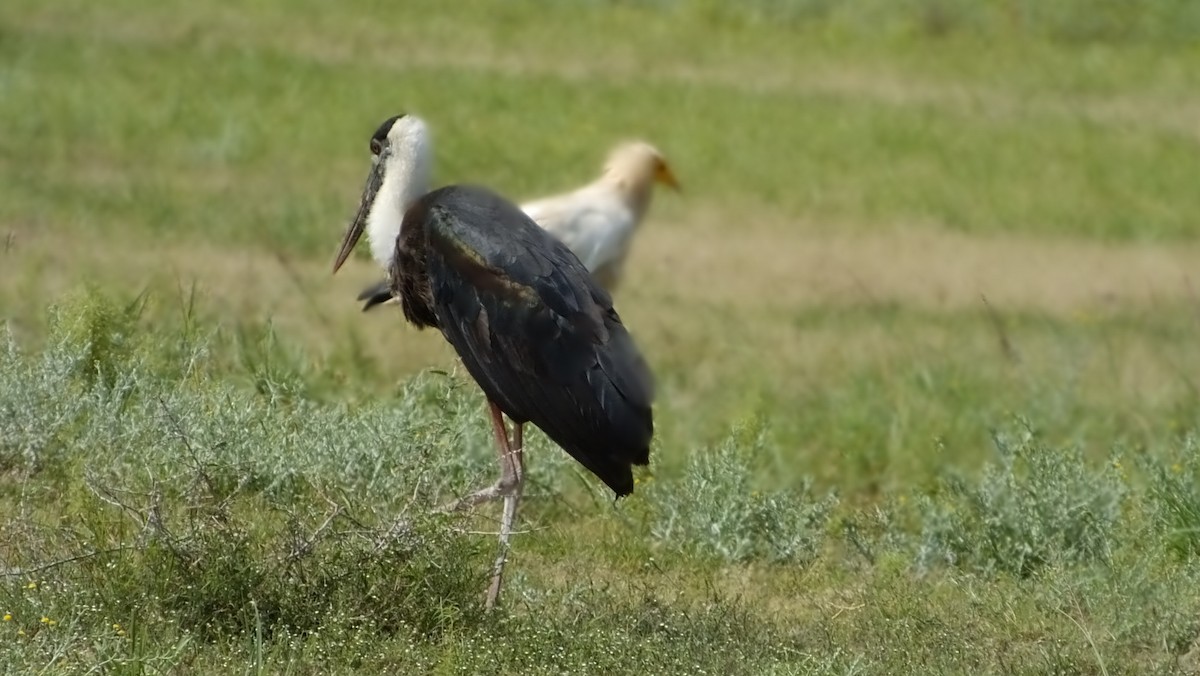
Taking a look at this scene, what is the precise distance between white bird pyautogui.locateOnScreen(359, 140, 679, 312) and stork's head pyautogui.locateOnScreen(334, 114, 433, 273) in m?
2.16

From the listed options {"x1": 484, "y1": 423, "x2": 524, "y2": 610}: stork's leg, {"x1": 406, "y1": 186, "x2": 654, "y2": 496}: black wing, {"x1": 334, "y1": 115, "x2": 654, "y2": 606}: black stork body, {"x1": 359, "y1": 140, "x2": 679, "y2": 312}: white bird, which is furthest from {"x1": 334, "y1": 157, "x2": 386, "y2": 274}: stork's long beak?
{"x1": 359, "y1": 140, "x2": 679, "y2": 312}: white bird

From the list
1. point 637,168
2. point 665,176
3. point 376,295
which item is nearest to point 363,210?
point 376,295

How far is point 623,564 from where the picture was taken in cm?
671

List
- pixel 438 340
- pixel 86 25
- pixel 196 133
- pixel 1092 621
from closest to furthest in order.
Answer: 1. pixel 1092 621
2. pixel 438 340
3. pixel 196 133
4. pixel 86 25

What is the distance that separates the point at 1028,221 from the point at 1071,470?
8.11 m

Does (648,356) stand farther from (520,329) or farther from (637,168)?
(520,329)

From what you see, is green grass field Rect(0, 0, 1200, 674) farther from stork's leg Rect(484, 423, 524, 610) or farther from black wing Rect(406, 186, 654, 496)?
black wing Rect(406, 186, 654, 496)

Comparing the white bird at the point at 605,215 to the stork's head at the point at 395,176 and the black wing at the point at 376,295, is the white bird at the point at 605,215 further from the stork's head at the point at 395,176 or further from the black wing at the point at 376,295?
the stork's head at the point at 395,176

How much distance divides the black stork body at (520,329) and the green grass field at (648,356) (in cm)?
34

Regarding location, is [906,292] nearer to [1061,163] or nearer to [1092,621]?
[1061,163]

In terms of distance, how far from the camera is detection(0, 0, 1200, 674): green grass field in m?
5.54

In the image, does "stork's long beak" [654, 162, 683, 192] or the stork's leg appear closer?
the stork's leg

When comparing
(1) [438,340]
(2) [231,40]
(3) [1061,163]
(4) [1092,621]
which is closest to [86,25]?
(2) [231,40]

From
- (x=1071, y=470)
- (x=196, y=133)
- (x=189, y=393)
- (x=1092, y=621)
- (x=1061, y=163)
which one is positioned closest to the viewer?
(x=1092, y=621)
